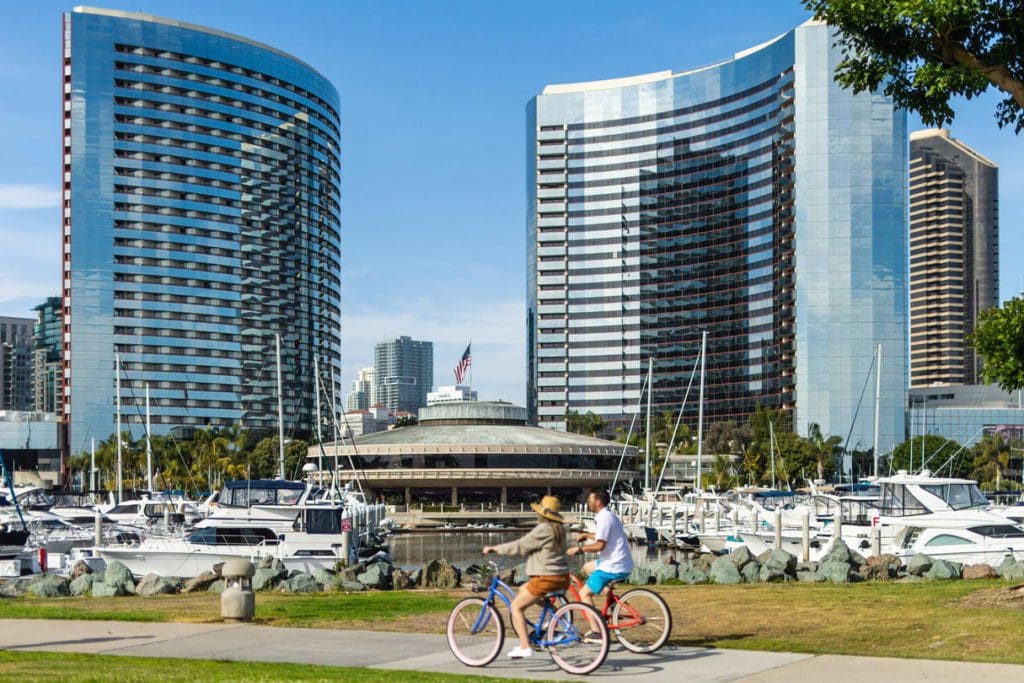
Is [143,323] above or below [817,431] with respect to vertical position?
above

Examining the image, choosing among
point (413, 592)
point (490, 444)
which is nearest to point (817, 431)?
point (490, 444)

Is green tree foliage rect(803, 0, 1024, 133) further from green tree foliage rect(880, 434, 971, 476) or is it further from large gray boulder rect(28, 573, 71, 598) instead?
green tree foliage rect(880, 434, 971, 476)

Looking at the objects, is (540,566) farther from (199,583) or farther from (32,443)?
(32,443)

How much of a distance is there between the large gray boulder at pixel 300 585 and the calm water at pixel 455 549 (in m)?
22.9

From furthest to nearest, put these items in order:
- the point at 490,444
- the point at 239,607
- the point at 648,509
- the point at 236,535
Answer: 1. the point at 490,444
2. the point at 648,509
3. the point at 236,535
4. the point at 239,607

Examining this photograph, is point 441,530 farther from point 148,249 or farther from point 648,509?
point 148,249

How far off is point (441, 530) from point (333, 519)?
65143 millimetres

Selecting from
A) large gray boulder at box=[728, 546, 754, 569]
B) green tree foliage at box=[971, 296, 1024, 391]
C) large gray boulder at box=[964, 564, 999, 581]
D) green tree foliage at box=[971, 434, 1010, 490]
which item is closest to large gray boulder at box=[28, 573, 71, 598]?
large gray boulder at box=[728, 546, 754, 569]

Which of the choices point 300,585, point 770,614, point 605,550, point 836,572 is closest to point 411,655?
point 605,550

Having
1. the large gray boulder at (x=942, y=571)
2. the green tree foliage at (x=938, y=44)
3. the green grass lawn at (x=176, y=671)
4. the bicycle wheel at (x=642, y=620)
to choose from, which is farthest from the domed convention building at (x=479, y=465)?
the bicycle wheel at (x=642, y=620)

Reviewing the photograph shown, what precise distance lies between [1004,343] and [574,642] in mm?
10210

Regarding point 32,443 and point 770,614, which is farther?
point 32,443

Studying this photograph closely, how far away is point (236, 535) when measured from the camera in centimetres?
4750

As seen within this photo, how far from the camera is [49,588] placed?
28484 millimetres
